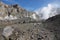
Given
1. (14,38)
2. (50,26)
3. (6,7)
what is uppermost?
(6,7)

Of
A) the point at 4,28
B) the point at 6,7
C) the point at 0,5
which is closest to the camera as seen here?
the point at 4,28

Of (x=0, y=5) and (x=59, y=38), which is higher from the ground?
(x=0, y=5)

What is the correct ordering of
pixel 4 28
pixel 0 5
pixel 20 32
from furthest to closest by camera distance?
pixel 0 5 → pixel 4 28 → pixel 20 32

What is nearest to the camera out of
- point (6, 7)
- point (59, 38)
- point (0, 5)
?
point (59, 38)

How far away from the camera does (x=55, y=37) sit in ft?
42.4

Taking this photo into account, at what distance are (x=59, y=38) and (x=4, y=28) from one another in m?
4.66

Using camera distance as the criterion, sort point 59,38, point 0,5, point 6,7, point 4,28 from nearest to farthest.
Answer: point 59,38 → point 4,28 → point 0,5 → point 6,7

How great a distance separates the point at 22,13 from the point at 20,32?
186 meters

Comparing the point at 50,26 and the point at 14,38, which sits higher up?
the point at 50,26

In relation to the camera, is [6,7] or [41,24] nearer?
[41,24]

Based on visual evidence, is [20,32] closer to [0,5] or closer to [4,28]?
[4,28]

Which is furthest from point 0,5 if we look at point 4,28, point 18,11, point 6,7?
point 4,28

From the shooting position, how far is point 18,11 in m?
193

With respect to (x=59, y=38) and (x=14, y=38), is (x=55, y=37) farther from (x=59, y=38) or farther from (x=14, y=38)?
(x=14, y=38)
